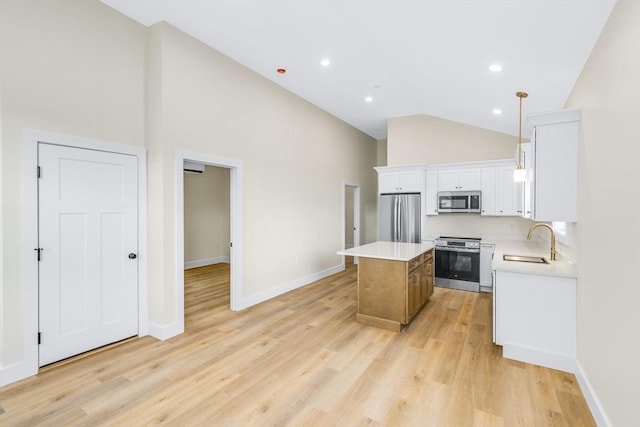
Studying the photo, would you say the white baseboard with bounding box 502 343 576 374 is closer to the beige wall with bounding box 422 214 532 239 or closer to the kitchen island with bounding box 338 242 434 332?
the kitchen island with bounding box 338 242 434 332

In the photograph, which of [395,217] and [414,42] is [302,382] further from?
[395,217]

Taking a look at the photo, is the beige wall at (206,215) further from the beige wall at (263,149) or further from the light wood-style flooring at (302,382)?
the light wood-style flooring at (302,382)

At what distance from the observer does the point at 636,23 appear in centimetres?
162

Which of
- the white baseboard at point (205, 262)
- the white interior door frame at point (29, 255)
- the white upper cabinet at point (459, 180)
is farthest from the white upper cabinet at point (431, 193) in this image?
the white interior door frame at point (29, 255)

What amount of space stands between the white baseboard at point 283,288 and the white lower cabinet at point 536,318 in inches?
125

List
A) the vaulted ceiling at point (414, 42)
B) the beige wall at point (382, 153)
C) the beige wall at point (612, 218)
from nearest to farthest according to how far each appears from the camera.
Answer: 1. the beige wall at point (612, 218)
2. the vaulted ceiling at point (414, 42)
3. the beige wall at point (382, 153)

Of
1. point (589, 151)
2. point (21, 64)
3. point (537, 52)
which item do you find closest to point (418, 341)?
point (589, 151)

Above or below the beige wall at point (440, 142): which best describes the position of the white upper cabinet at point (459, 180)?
below

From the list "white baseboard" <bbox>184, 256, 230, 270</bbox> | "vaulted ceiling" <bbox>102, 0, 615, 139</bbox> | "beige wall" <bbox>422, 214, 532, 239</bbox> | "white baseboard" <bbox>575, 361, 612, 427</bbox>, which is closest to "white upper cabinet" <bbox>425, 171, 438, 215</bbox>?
"beige wall" <bbox>422, 214, 532, 239</bbox>

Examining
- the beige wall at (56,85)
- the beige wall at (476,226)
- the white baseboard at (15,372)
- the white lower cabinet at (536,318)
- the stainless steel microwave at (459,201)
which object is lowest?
the white baseboard at (15,372)

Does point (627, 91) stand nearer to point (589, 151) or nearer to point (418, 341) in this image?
point (589, 151)

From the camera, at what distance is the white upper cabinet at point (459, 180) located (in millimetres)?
5648

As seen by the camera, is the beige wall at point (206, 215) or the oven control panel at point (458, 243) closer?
the oven control panel at point (458, 243)

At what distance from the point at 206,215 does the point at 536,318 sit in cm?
716
